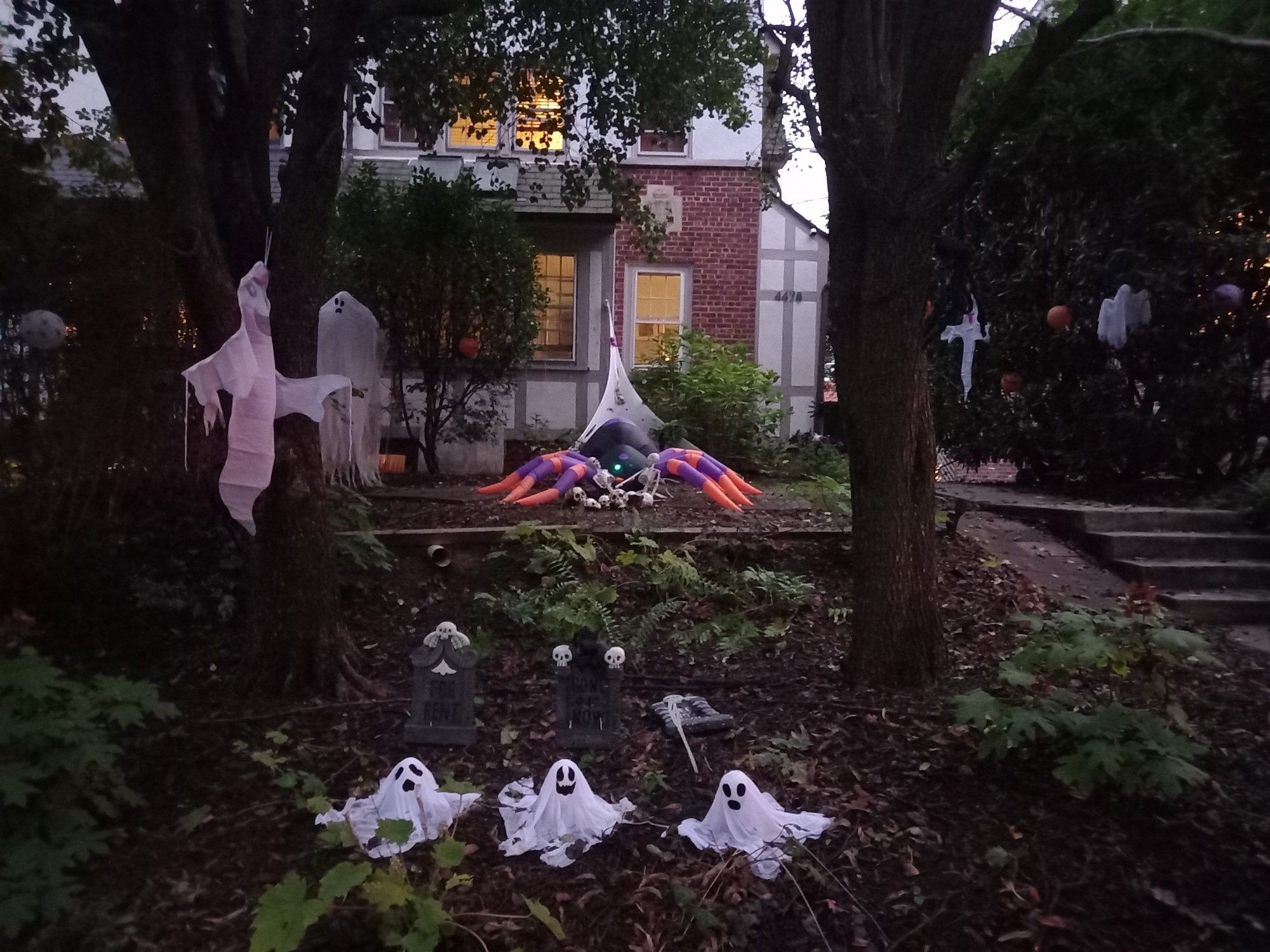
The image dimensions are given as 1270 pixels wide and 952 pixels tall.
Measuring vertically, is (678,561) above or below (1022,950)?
above

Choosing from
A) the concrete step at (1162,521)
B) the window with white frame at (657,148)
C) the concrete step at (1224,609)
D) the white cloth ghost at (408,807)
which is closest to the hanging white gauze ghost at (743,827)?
the white cloth ghost at (408,807)

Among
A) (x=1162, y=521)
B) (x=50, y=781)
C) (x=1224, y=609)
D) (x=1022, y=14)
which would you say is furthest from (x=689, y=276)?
(x=50, y=781)

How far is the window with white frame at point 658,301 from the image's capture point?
14.3 meters

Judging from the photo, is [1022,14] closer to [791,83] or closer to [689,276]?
[791,83]

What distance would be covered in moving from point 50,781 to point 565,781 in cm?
159

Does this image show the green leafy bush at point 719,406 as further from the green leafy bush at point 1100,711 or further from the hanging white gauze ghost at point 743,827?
the hanging white gauze ghost at point 743,827

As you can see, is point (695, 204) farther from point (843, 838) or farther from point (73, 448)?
point (843, 838)

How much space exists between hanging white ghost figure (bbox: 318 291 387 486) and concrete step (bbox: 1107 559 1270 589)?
5.67 meters

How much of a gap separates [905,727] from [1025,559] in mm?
2885

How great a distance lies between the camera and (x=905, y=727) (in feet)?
13.0

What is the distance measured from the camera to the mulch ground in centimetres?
289

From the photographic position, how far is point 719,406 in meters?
10.1

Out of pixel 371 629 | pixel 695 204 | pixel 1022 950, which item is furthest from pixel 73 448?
pixel 695 204

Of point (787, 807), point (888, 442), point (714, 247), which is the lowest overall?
point (787, 807)
